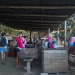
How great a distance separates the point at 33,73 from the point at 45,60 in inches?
30.6

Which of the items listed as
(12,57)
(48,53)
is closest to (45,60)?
(48,53)

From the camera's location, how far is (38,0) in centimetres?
708

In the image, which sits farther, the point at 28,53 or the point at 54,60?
the point at 28,53

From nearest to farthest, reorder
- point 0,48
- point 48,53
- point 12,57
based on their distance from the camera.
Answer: point 48,53 < point 0,48 < point 12,57

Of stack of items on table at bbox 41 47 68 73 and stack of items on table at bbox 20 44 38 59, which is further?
stack of items on table at bbox 20 44 38 59

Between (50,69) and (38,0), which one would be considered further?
(38,0)

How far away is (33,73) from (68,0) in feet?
10.1

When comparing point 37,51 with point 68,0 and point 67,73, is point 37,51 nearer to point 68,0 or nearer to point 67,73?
point 67,73

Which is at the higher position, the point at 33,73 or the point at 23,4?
the point at 23,4

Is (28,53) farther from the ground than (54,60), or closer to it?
farther from the ground

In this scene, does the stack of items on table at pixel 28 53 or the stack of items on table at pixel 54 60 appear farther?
the stack of items on table at pixel 28 53

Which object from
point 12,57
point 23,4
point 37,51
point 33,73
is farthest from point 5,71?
point 12,57

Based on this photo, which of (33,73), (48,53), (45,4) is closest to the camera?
(48,53)

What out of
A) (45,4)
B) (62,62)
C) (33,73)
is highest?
(45,4)
